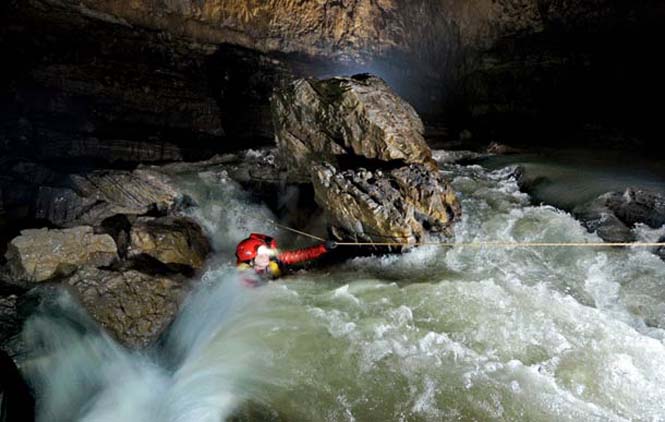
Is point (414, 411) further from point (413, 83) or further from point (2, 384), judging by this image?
point (413, 83)

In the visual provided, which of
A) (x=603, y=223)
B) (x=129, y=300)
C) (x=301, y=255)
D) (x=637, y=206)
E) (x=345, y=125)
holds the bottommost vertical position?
(x=129, y=300)

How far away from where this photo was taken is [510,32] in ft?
41.2

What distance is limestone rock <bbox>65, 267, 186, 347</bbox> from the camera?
5.42 m

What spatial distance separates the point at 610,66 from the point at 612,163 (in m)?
4.22

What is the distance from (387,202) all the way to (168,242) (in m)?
3.59

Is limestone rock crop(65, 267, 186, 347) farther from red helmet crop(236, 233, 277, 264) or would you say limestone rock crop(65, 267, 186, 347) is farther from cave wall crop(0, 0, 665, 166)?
cave wall crop(0, 0, 665, 166)

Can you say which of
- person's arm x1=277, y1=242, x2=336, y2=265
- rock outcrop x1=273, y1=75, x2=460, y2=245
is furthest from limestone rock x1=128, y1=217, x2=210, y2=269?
rock outcrop x1=273, y1=75, x2=460, y2=245

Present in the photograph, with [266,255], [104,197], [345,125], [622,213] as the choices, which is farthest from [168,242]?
[622,213]

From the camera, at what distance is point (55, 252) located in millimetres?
6160

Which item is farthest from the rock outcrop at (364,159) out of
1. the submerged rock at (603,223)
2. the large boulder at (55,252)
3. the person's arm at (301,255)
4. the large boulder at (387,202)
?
the large boulder at (55,252)

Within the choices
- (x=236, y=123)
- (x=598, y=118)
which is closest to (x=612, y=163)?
(x=598, y=118)

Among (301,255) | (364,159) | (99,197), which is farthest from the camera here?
(99,197)

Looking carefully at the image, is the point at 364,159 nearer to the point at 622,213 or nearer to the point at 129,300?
the point at 129,300

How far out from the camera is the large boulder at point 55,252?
236 inches
